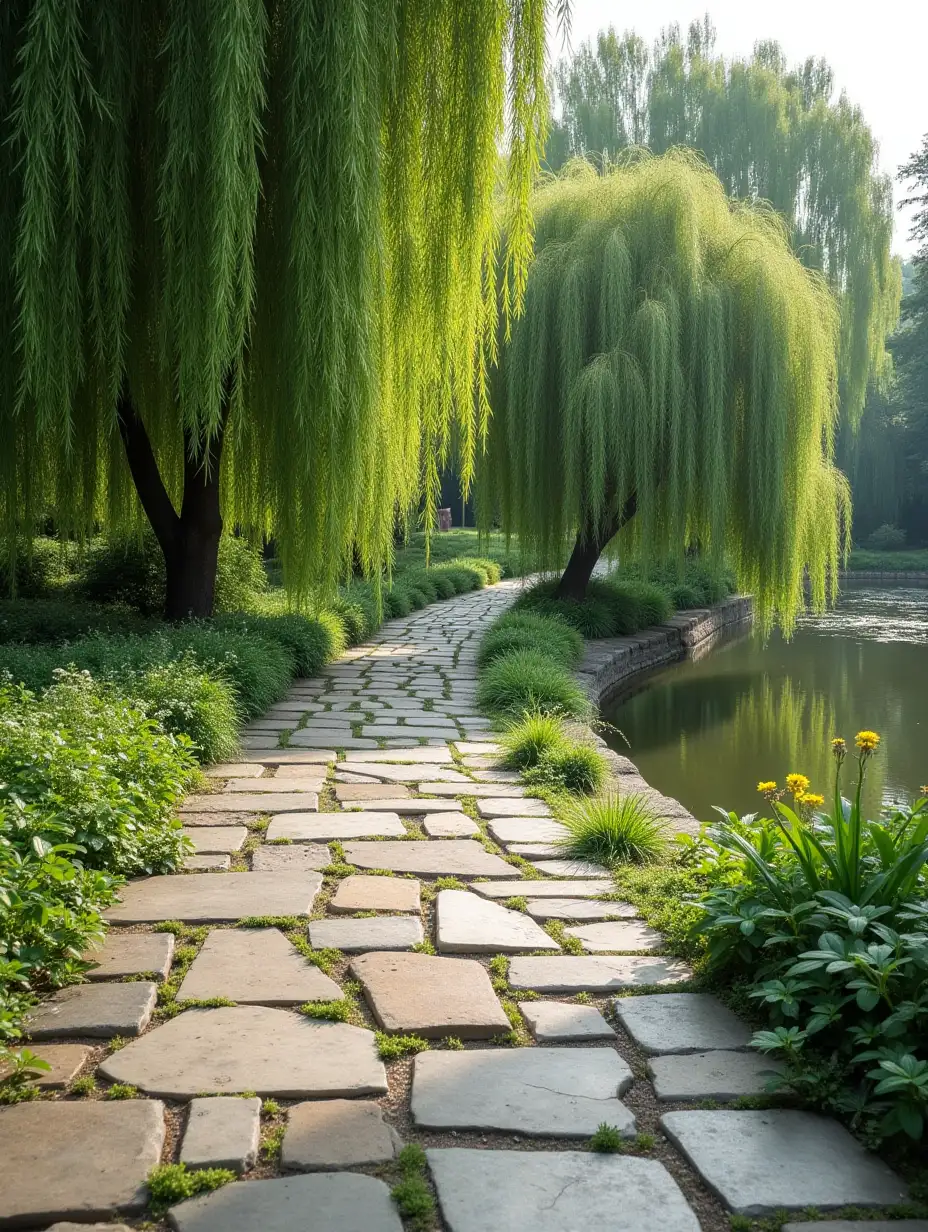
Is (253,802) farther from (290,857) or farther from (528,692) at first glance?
(528,692)

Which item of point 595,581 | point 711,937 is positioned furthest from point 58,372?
point 595,581

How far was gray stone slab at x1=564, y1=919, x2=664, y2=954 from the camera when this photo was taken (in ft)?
10.0

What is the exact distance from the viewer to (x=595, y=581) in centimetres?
1379

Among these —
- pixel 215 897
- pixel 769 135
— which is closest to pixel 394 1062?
pixel 215 897

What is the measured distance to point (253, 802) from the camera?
4.52 m

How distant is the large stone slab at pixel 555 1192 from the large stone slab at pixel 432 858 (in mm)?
1686

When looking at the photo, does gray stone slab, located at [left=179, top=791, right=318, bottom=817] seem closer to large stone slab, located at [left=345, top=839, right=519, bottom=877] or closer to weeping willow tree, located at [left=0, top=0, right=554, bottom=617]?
large stone slab, located at [left=345, top=839, right=519, bottom=877]

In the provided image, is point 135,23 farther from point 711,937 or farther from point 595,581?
point 595,581

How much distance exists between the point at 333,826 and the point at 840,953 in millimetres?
2270

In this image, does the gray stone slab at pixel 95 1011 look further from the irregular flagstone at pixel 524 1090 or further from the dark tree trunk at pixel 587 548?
Answer: the dark tree trunk at pixel 587 548

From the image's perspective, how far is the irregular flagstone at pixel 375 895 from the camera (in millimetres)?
3299

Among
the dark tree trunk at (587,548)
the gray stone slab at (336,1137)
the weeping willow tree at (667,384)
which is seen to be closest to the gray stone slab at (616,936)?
the gray stone slab at (336,1137)

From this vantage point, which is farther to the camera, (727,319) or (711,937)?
(727,319)

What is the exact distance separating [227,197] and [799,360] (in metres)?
7.47
